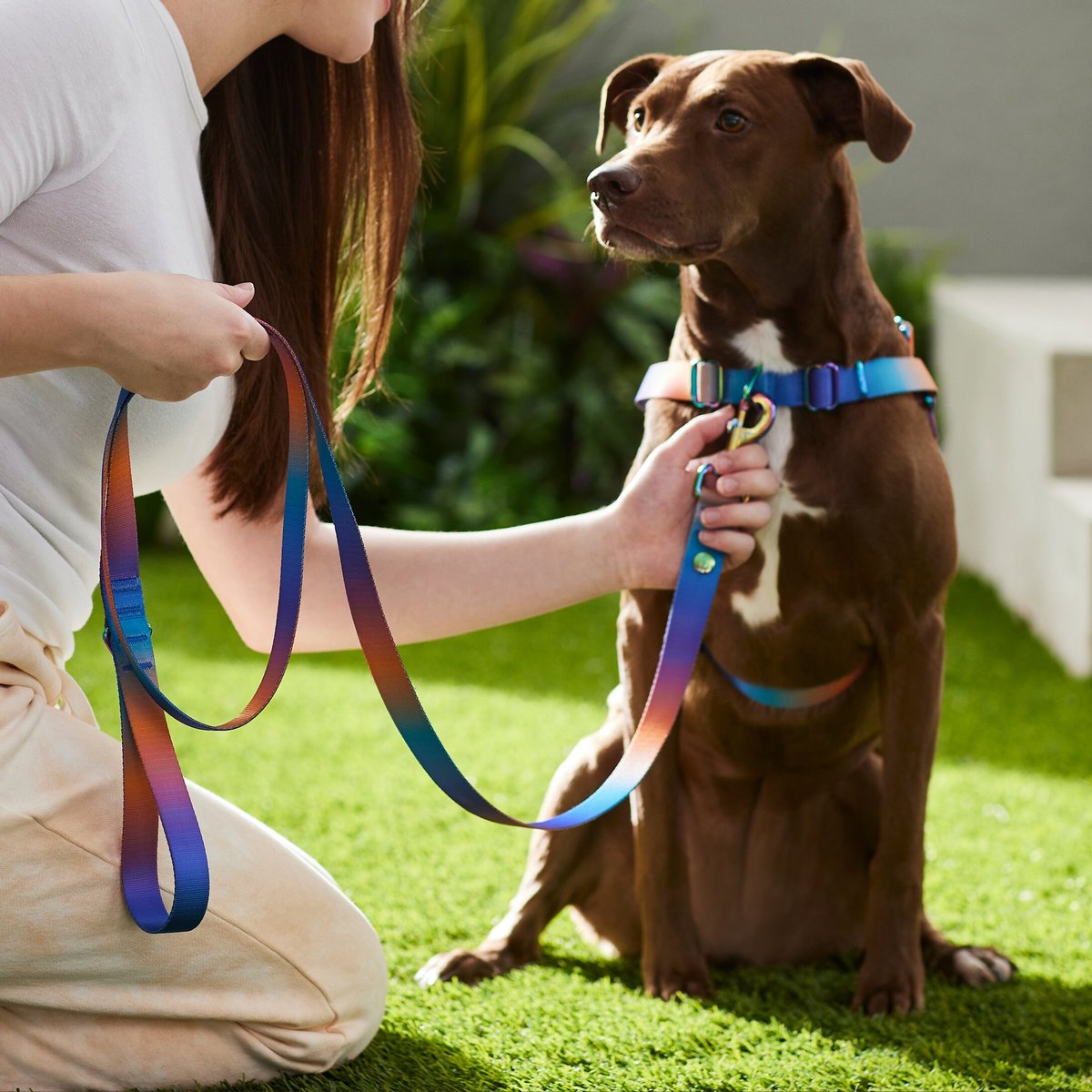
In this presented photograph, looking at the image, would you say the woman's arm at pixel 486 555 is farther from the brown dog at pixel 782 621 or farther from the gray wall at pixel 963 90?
the gray wall at pixel 963 90

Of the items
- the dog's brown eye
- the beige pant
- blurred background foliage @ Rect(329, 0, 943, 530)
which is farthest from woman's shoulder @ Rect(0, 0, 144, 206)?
blurred background foliage @ Rect(329, 0, 943, 530)

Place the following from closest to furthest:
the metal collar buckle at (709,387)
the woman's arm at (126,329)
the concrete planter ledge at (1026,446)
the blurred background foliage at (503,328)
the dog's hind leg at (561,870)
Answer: the woman's arm at (126,329)
the metal collar buckle at (709,387)
the dog's hind leg at (561,870)
the concrete planter ledge at (1026,446)
the blurred background foliage at (503,328)

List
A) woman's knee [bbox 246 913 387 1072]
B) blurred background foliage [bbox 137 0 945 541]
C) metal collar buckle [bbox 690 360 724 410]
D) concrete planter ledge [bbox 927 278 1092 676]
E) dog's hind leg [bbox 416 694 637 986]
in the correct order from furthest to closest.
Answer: blurred background foliage [bbox 137 0 945 541]
concrete planter ledge [bbox 927 278 1092 676]
dog's hind leg [bbox 416 694 637 986]
metal collar buckle [bbox 690 360 724 410]
woman's knee [bbox 246 913 387 1072]

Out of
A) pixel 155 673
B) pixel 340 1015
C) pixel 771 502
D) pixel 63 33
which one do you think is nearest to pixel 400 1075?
pixel 340 1015

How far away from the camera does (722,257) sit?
→ 162 centimetres

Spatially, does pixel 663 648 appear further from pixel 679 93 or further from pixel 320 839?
pixel 320 839

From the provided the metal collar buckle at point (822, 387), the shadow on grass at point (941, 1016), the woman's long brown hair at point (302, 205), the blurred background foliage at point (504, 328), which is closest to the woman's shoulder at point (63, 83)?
the woman's long brown hair at point (302, 205)

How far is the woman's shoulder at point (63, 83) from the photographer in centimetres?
127

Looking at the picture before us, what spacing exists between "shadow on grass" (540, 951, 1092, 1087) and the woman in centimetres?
45

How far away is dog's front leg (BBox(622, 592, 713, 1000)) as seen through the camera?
1.69 meters

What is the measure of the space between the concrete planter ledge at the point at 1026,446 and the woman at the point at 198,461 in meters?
2.00

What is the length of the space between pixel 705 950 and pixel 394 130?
1.06 metres

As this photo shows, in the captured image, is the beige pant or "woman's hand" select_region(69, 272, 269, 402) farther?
the beige pant

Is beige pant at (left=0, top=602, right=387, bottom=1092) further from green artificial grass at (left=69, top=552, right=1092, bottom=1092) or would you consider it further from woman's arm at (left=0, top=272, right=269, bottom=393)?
woman's arm at (left=0, top=272, right=269, bottom=393)
